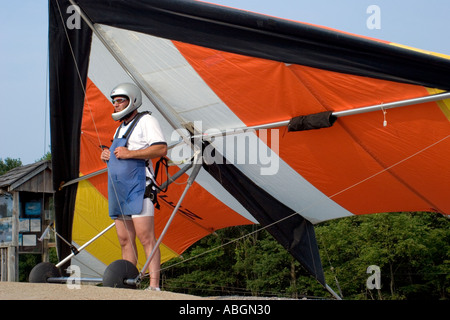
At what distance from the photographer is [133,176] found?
427 centimetres

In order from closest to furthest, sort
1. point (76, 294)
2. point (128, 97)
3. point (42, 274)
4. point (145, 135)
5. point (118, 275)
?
1. point (76, 294)
2. point (118, 275)
3. point (145, 135)
4. point (128, 97)
5. point (42, 274)

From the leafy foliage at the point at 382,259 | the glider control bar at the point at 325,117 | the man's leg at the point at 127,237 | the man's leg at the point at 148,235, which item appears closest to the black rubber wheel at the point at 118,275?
the man's leg at the point at 148,235

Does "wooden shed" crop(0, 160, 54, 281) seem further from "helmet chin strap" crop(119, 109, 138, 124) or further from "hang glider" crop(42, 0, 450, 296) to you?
"helmet chin strap" crop(119, 109, 138, 124)

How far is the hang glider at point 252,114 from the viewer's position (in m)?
3.52

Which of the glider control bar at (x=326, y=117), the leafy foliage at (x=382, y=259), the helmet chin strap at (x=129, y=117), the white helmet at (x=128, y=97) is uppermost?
the white helmet at (x=128, y=97)

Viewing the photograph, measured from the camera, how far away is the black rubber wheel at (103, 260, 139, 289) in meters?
3.93

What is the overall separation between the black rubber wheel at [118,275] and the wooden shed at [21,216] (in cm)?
747

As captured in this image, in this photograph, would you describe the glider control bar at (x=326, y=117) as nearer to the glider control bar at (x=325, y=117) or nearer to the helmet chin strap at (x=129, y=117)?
the glider control bar at (x=325, y=117)

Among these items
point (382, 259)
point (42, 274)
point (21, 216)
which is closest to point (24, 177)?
point (21, 216)

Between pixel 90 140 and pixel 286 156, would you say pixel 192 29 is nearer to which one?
pixel 286 156

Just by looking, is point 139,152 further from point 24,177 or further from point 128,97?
point 24,177

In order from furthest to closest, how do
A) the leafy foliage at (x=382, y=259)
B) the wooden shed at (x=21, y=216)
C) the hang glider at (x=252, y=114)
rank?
the leafy foliage at (x=382, y=259) → the wooden shed at (x=21, y=216) → the hang glider at (x=252, y=114)

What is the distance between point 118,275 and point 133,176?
0.77 m

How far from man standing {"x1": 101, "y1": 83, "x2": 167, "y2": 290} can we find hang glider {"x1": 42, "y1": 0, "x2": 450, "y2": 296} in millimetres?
616
